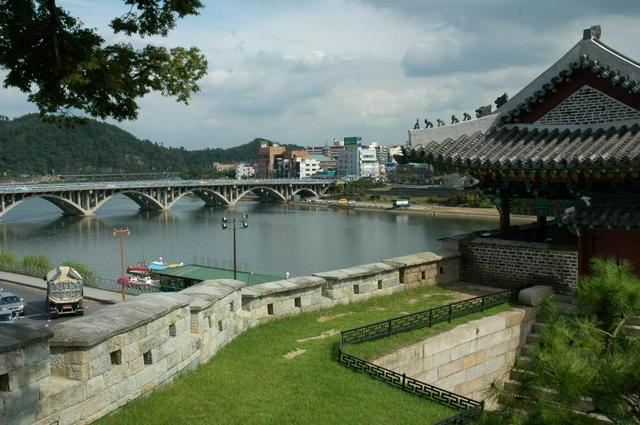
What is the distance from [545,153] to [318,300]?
595cm

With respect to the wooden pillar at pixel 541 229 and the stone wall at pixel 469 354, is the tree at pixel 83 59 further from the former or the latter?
the wooden pillar at pixel 541 229

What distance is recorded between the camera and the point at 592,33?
13.8m

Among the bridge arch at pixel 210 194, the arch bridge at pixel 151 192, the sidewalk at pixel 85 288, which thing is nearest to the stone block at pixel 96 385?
the sidewalk at pixel 85 288

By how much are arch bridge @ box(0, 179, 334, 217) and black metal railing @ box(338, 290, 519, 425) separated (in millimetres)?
83472

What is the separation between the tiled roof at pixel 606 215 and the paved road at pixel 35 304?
23.3m

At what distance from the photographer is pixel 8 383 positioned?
6031 millimetres

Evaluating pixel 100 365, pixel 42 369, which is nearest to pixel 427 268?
pixel 100 365

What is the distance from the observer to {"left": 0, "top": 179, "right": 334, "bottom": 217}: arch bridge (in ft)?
284

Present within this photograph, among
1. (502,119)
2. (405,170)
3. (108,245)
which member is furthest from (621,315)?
(405,170)

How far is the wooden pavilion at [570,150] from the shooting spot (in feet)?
41.2

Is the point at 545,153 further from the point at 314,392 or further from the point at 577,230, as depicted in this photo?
the point at 314,392

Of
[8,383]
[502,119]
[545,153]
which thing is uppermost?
[502,119]

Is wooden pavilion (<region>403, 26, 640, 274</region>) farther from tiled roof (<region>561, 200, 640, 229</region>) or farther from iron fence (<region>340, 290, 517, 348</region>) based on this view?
iron fence (<region>340, 290, 517, 348</region>)

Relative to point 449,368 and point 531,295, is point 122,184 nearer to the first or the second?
point 531,295
